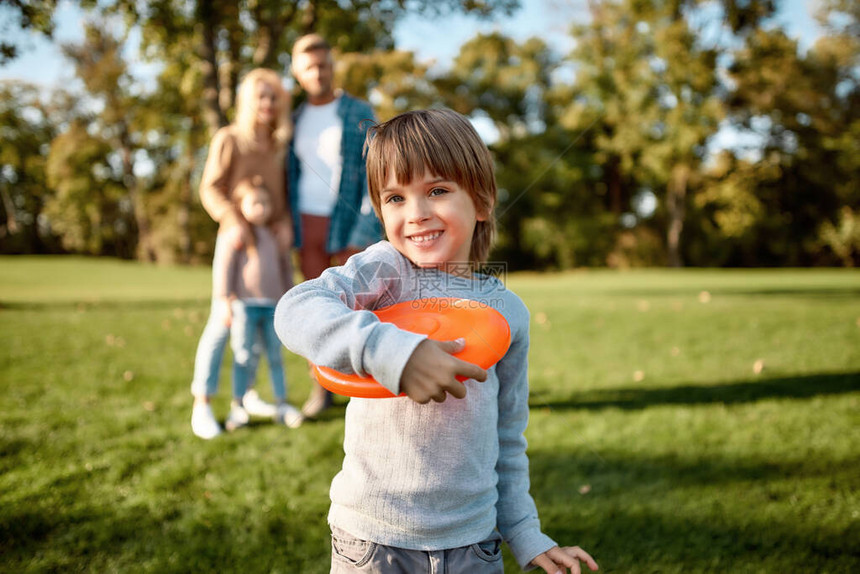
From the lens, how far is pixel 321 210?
12.8 ft

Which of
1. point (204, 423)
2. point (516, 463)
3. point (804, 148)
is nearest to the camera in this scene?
point (516, 463)

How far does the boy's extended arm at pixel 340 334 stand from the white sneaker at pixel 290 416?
2.95m

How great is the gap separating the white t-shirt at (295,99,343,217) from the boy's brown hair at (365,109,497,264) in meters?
2.35

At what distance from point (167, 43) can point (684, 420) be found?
853 cm

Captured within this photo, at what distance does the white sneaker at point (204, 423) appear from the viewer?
11.8ft

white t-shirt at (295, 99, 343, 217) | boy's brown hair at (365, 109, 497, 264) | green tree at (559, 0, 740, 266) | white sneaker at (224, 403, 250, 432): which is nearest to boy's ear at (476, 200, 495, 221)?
boy's brown hair at (365, 109, 497, 264)

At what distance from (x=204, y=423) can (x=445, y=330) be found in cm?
312

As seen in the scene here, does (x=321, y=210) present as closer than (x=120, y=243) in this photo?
Yes

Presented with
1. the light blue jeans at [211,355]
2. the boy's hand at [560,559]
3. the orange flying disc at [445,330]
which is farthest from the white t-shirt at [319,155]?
the boy's hand at [560,559]

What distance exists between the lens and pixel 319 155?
149 inches

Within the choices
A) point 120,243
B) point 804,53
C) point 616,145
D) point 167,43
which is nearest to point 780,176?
point 804,53

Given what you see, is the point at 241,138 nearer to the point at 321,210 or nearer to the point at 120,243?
the point at 321,210

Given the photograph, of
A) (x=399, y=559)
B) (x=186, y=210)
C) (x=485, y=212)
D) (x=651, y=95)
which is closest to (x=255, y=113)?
(x=485, y=212)

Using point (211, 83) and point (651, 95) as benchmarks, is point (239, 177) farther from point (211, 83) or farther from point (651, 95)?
point (651, 95)
